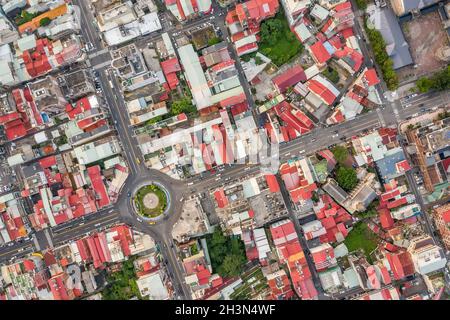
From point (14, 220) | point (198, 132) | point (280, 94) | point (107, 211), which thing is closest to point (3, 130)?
point (14, 220)

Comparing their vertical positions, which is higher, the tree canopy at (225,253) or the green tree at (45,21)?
the green tree at (45,21)

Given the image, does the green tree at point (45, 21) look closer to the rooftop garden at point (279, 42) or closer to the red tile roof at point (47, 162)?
the red tile roof at point (47, 162)

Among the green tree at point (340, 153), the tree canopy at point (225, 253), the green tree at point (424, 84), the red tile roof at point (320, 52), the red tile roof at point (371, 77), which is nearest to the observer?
the green tree at point (424, 84)

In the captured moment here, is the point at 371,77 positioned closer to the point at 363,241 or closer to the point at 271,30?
the point at 271,30

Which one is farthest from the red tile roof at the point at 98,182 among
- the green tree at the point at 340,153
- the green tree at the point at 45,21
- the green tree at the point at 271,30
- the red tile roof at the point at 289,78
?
the green tree at the point at 340,153

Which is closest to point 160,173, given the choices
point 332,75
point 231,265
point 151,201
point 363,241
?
point 151,201

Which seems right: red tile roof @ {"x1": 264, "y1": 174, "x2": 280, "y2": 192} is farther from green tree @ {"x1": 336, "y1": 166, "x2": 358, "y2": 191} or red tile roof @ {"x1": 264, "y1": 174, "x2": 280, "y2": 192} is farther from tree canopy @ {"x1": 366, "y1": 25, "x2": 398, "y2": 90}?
tree canopy @ {"x1": 366, "y1": 25, "x2": 398, "y2": 90}
